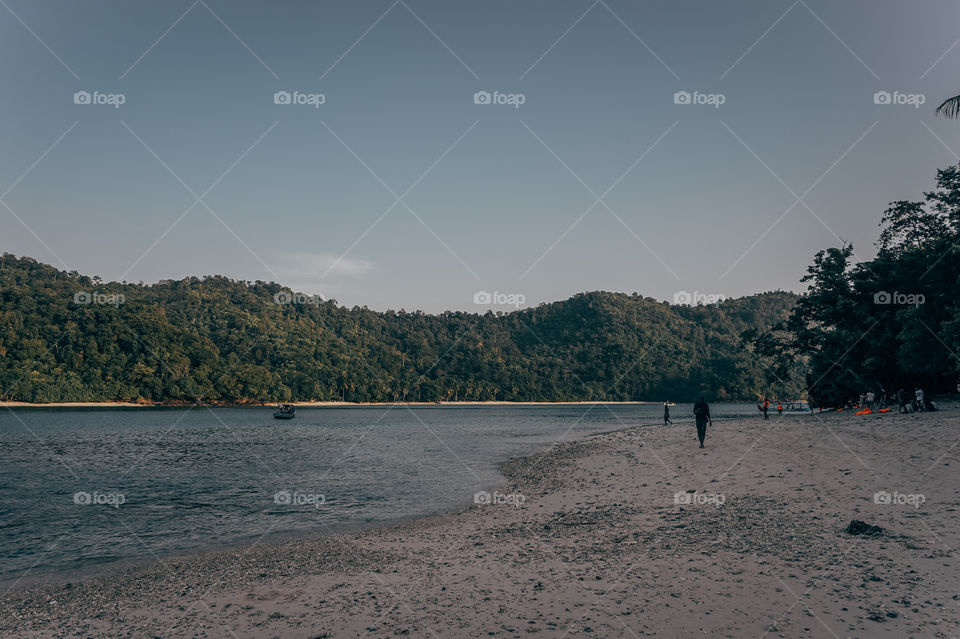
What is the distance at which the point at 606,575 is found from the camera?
10312mm

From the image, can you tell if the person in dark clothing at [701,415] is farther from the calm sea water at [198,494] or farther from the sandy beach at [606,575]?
the calm sea water at [198,494]

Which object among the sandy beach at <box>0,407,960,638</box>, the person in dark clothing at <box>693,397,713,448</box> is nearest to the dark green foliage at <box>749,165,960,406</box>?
the person in dark clothing at <box>693,397,713,448</box>

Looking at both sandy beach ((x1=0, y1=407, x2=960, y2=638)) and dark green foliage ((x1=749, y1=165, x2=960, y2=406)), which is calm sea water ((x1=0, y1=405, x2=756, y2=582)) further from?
dark green foliage ((x1=749, y1=165, x2=960, y2=406))

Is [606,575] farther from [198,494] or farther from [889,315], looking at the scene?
[889,315]

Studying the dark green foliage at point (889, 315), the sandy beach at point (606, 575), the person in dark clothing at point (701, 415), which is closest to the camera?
the sandy beach at point (606, 575)

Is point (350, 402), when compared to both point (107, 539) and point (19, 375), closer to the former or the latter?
point (19, 375)

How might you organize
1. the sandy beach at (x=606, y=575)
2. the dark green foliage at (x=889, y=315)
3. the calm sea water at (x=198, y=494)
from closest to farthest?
the sandy beach at (x=606, y=575) < the calm sea water at (x=198, y=494) < the dark green foliage at (x=889, y=315)

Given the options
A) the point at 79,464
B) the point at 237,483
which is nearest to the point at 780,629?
the point at 237,483

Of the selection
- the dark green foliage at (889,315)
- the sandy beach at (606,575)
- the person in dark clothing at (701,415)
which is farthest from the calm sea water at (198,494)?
the dark green foliage at (889,315)

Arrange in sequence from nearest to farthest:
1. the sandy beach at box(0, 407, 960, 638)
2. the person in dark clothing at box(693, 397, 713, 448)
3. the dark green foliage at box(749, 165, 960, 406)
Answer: the sandy beach at box(0, 407, 960, 638)
the person in dark clothing at box(693, 397, 713, 448)
the dark green foliage at box(749, 165, 960, 406)

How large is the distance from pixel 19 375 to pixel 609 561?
153 metres

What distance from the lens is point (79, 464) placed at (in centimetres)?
3712

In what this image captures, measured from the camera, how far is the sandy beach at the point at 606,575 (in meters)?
8.24

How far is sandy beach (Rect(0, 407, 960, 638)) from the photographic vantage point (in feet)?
27.0
